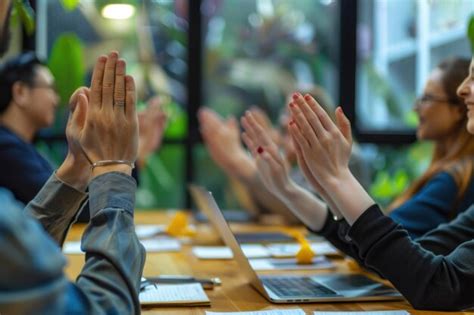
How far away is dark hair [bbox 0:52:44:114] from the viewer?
9.60ft

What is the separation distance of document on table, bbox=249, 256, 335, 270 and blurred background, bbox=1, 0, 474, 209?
84.1 inches

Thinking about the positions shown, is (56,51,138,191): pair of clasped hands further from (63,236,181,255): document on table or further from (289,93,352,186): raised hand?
(63,236,181,255): document on table

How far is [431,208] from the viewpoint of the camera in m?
2.01

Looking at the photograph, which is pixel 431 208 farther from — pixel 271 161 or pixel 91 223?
pixel 91 223

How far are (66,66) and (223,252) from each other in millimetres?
2098

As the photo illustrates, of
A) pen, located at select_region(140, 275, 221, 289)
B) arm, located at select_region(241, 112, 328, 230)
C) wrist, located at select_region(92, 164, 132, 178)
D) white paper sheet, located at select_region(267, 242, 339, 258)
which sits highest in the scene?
wrist, located at select_region(92, 164, 132, 178)

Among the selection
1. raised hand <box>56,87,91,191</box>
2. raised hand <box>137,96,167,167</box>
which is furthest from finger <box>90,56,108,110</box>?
raised hand <box>137,96,167,167</box>

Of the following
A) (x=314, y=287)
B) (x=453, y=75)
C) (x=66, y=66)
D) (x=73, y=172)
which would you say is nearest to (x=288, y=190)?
(x=314, y=287)

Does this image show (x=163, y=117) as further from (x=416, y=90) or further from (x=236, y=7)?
(x=416, y=90)

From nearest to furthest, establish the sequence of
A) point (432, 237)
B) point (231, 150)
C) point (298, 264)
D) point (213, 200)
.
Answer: point (432, 237)
point (213, 200)
point (298, 264)
point (231, 150)

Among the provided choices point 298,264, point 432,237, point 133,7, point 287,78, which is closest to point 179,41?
point 133,7

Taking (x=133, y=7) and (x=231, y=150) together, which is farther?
(x=133, y=7)

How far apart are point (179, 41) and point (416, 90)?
1.58 metres

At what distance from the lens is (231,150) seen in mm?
3285
